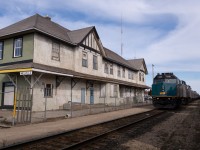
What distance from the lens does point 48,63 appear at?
63.0 ft

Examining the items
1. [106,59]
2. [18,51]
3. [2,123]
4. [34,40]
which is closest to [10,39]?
[18,51]

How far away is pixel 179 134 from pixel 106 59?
2111 centimetres

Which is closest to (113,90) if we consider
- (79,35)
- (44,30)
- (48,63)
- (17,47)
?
(79,35)

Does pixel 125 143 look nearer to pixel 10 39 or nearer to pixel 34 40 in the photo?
pixel 34 40

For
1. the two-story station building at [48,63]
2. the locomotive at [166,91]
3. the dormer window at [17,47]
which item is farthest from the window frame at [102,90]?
the dormer window at [17,47]

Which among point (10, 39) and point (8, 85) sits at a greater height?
A: point (10, 39)

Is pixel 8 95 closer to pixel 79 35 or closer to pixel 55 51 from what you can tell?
pixel 55 51

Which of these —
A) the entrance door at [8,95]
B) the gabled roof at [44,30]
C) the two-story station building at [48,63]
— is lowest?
the entrance door at [8,95]

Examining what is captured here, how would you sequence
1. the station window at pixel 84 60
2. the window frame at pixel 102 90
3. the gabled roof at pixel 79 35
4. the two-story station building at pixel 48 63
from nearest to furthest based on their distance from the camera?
the two-story station building at pixel 48 63 → the gabled roof at pixel 79 35 → the station window at pixel 84 60 → the window frame at pixel 102 90

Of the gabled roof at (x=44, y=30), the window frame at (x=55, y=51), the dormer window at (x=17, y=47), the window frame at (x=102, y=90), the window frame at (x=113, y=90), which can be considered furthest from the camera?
the window frame at (x=113, y=90)

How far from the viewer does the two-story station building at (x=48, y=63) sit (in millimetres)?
17484

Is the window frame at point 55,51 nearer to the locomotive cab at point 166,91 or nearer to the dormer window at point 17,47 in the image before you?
the dormer window at point 17,47

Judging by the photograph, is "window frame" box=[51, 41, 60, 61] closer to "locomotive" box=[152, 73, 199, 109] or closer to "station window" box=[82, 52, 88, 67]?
"station window" box=[82, 52, 88, 67]

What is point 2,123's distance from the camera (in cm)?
1170
